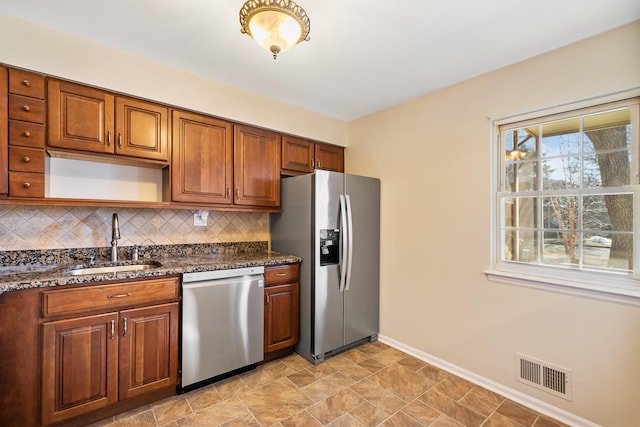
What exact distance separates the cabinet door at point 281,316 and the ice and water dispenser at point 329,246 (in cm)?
39

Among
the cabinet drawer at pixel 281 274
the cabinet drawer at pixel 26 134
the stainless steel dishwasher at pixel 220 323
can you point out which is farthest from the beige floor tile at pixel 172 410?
the cabinet drawer at pixel 26 134

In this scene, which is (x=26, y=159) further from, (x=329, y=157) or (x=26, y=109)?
(x=329, y=157)

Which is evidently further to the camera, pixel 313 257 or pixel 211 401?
pixel 313 257

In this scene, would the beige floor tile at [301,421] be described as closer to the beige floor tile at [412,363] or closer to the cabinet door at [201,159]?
the beige floor tile at [412,363]

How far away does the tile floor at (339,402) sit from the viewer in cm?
192

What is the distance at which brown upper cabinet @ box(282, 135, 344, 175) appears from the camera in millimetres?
3127

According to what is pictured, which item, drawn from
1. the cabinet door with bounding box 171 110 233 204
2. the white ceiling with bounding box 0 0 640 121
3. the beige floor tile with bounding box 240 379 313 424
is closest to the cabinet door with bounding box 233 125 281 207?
the cabinet door with bounding box 171 110 233 204

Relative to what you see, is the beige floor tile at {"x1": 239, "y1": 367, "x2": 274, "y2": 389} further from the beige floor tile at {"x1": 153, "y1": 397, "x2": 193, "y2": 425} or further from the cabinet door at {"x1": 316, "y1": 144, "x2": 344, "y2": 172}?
the cabinet door at {"x1": 316, "y1": 144, "x2": 344, "y2": 172}

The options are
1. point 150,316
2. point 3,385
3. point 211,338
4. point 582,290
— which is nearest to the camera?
point 3,385

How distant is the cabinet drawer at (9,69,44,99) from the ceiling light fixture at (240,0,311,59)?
4.82ft

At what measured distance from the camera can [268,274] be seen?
8.54 feet

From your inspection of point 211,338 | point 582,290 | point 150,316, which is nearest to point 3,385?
point 150,316

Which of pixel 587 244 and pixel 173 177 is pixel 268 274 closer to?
pixel 173 177

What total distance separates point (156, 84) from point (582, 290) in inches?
131
